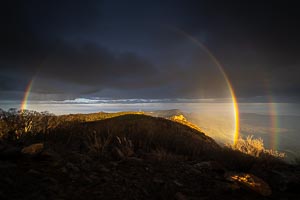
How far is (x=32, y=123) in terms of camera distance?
23.4 ft

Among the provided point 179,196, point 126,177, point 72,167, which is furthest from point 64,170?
point 179,196

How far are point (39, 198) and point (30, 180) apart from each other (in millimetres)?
666

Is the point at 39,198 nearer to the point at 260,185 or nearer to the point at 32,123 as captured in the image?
the point at 260,185

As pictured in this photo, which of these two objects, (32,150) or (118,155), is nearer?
(32,150)

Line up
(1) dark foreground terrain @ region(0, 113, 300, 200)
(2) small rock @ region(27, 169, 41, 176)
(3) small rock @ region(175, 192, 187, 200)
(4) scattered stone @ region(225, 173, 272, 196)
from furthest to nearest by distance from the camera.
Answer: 1. (4) scattered stone @ region(225, 173, 272, 196)
2. (2) small rock @ region(27, 169, 41, 176)
3. (3) small rock @ region(175, 192, 187, 200)
4. (1) dark foreground terrain @ region(0, 113, 300, 200)

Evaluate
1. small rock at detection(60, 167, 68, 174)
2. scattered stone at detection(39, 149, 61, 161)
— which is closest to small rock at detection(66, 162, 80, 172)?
small rock at detection(60, 167, 68, 174)

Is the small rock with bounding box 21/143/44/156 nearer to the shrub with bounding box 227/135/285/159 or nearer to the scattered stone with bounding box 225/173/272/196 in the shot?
the scattered stone with bounding box 225/173/272/196

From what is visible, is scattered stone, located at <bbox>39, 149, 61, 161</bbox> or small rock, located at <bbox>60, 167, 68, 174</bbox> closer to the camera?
small rock, located at <bbox>60, 167, 68, 174</bbox>

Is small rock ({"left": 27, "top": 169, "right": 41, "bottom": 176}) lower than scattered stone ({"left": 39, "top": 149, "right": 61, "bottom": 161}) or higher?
lower

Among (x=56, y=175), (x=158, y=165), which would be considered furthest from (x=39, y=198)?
(x=158, y=165)

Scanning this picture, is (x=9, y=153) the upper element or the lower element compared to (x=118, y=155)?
upper

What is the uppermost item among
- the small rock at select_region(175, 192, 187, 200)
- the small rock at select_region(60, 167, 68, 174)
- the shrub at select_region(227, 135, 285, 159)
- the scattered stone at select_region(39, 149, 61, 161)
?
the scattered stone at select_region(39, 149, 61, 161)

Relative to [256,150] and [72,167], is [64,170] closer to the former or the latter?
[72,167]

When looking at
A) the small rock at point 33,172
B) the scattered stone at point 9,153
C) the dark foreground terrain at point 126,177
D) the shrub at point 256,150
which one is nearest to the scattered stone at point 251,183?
the dark foreground terrain at point 126,177
